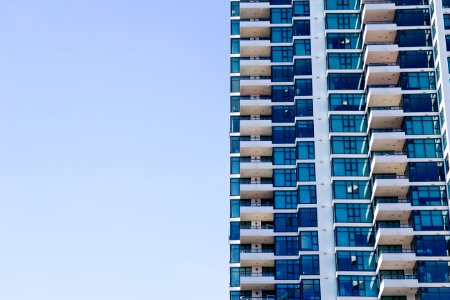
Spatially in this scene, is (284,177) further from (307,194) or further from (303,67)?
(303,67)

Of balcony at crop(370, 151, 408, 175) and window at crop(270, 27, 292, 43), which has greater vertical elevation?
window at crop(270, 27, 292, 43)

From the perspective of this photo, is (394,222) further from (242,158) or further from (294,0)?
(294,0)

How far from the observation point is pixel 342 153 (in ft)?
354

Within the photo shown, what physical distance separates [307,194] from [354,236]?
7.08m

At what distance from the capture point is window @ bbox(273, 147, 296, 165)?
365 feet

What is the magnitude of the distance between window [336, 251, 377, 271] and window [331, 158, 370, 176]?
29.2 ft

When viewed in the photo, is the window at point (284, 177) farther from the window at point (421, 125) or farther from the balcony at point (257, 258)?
the window at point (421, 125)

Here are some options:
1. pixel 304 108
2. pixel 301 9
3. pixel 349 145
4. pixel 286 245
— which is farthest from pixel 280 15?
pixel 286 245

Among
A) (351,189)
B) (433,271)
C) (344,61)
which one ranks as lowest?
(433,271)

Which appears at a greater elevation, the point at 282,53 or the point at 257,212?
the point at 282,53

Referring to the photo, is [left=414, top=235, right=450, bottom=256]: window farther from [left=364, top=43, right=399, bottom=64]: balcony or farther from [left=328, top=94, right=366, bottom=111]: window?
[left=364, top=43, right=399, bottom=64]: balcony

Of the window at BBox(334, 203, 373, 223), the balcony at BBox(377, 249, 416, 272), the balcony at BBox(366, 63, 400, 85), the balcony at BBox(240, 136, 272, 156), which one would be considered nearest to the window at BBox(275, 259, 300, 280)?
the window at BBox(334, 203, 373, 223)

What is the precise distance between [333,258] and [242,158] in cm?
1666

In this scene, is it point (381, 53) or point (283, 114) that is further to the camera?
point (283, 114)
